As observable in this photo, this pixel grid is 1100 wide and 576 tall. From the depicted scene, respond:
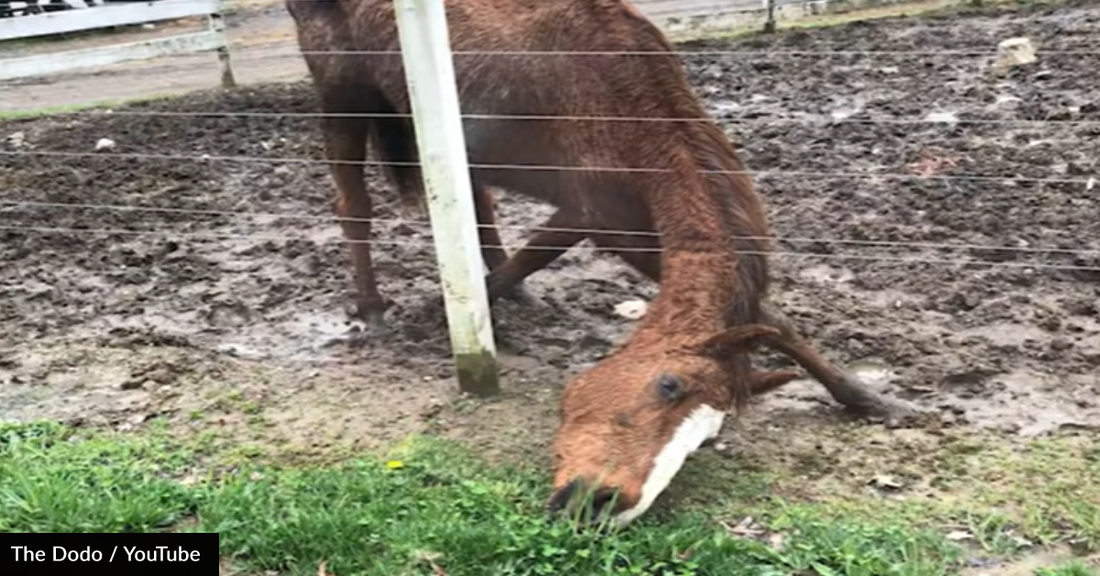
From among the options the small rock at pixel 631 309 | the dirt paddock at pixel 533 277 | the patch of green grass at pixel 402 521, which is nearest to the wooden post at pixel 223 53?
the dirt paddock at pixel 533 277

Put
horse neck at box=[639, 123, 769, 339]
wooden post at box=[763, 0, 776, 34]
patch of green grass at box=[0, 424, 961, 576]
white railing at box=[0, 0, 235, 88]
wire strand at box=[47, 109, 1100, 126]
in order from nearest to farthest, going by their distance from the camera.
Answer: patch of green grass at box=[0, 424, 961, 576]
horse neck at box=[639, 123, 769, 339]
wire strand at box=[47, 109, 1100, 126]
white railing at box=[0, 0, 235, 88]
wooden post at box=[763, 0, 776, 34]

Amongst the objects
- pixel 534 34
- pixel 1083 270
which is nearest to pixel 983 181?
pixel 1083 270

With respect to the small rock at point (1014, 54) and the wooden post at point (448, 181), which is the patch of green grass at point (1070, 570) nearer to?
the wooden post at point (448, 181)

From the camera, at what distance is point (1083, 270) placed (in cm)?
521

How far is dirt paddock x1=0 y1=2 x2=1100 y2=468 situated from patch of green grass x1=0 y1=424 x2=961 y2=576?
1.10 feet

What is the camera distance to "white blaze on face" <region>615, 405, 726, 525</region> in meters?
3.33

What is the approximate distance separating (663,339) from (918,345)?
148 cm

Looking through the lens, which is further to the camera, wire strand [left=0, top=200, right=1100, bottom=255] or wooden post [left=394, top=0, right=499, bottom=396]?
wire strand [left=0, top=200, right=1100, bottom=255]

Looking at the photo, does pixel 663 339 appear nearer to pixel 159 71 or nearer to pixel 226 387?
pixel 226 387

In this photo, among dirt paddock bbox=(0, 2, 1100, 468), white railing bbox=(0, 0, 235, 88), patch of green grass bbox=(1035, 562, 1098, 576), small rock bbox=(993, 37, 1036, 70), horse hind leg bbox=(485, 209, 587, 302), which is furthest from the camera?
white railing bbox=(0, 0, 235, 88)

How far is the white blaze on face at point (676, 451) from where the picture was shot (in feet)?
10.9

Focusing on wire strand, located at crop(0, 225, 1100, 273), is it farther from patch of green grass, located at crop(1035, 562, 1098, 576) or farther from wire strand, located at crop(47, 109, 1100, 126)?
patch of green grass, located at crop(1035, 562, 1098, 576)

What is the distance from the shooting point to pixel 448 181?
4168 millimetres

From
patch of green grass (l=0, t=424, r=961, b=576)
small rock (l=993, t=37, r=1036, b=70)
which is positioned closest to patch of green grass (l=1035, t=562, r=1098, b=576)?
patch of green grass (l=0, t=424, r=961, b=576)
